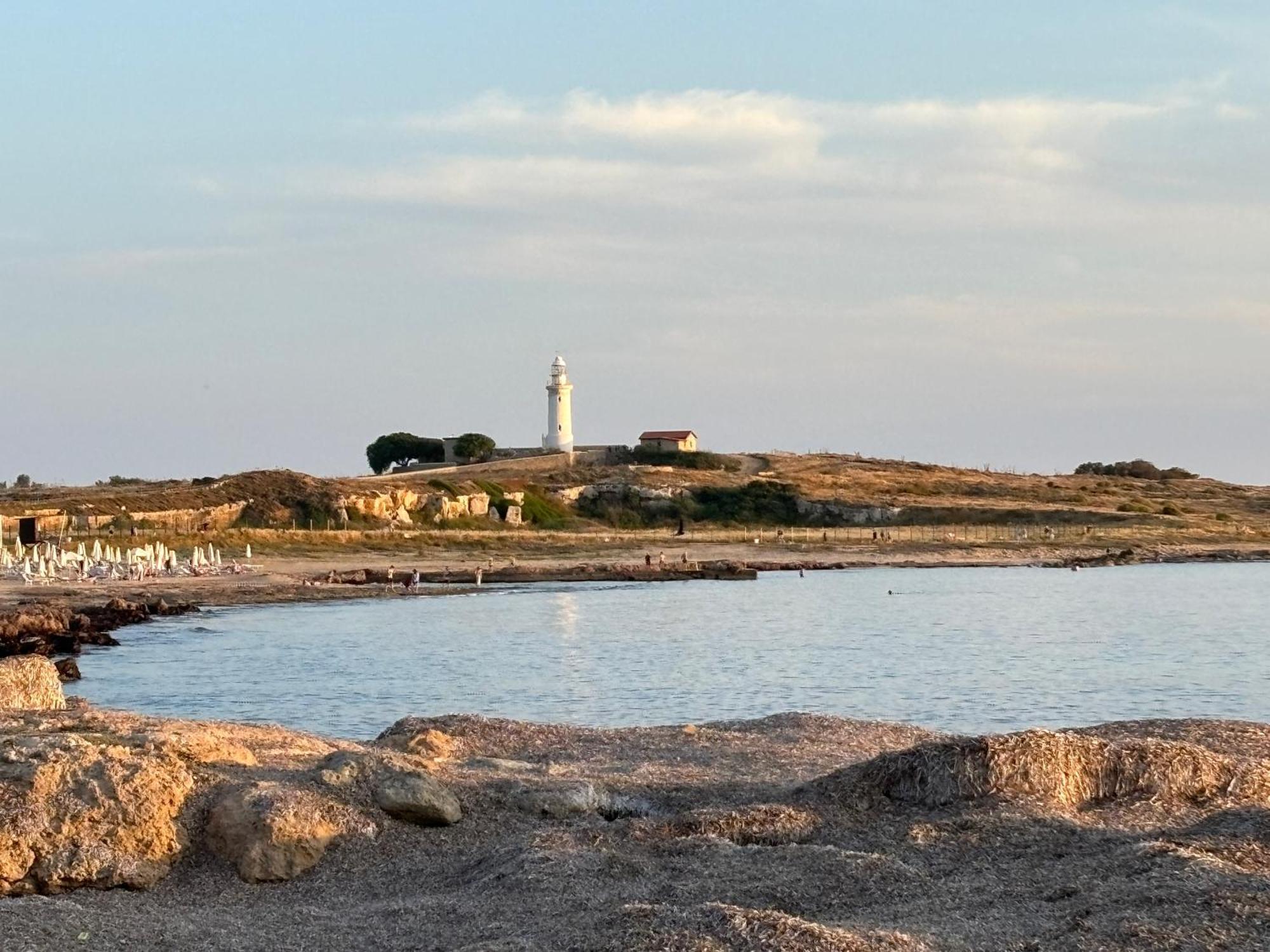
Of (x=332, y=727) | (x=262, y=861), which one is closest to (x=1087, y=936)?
(x=262, y=861)

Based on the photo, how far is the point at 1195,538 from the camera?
264ft

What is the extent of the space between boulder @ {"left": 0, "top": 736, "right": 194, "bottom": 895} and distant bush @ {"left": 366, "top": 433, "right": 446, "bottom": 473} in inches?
4170

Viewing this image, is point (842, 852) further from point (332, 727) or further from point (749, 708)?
point (749, 708)

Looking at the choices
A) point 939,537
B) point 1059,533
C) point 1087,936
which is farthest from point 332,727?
point 1059,533

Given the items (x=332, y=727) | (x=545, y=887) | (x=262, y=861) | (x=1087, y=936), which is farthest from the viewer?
(x=332, y=727)

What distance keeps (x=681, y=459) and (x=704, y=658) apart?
7654cm

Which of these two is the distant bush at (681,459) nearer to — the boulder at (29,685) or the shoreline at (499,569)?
the shoreline at (499,569)

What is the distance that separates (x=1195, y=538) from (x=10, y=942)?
79819mm

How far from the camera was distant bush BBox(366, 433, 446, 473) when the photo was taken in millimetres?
116375

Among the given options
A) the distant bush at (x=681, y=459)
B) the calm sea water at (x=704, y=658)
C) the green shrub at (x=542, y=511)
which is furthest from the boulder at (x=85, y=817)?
the distant bush at (x=681, y=459)

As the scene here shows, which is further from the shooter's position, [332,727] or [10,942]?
[332,727]

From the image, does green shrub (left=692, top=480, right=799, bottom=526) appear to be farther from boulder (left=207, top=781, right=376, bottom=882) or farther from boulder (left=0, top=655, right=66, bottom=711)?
boulder (left=207, top=781, right=376, bottom=882)

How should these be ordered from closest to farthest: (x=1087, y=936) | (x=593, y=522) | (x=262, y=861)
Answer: (x=1087, y=936), (x=262, y=861), (x=593, y=522)

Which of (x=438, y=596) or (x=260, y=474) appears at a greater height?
(x=260, y=474)
